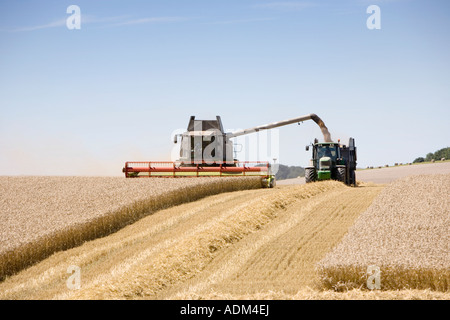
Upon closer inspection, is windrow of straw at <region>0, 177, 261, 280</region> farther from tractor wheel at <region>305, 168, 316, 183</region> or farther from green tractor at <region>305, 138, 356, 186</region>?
green tractor at <region>305, 138, 356, 186</region>

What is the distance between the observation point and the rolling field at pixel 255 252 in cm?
937

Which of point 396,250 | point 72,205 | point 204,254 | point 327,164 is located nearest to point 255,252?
point 204,254

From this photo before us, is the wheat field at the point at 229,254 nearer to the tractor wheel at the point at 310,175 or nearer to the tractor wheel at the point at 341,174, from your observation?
the tractor wheel at the point at 341,174

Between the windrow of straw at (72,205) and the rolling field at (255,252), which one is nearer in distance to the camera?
the rolling field at (255,252)

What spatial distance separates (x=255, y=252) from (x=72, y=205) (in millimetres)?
9068

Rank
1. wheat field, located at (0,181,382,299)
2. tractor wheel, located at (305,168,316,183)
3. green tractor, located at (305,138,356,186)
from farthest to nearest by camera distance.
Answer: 1. tractor wheel, located at (305,168,316,183)
2. green tractor, located at (305,138,356,186)
3. wheat field, located at (0,181,382,299)

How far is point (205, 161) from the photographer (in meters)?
26.2

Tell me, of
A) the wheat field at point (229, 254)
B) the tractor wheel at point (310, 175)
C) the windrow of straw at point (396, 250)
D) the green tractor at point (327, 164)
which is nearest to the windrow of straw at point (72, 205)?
the wheat field at point (229, 254)

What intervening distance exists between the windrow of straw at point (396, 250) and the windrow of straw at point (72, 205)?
837cm

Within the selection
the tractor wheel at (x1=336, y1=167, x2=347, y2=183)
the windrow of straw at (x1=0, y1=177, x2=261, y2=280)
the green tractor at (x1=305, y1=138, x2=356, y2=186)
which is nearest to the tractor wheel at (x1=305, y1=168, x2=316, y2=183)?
the green tractor at (x1=305, y1=138, x2=356, y2=186)

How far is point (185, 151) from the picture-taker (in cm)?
2612

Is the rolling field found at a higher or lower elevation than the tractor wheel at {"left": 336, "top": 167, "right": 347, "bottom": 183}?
lower

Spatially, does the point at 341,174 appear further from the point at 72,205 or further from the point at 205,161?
the point at 72,205

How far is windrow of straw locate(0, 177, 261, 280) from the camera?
14.6 m
